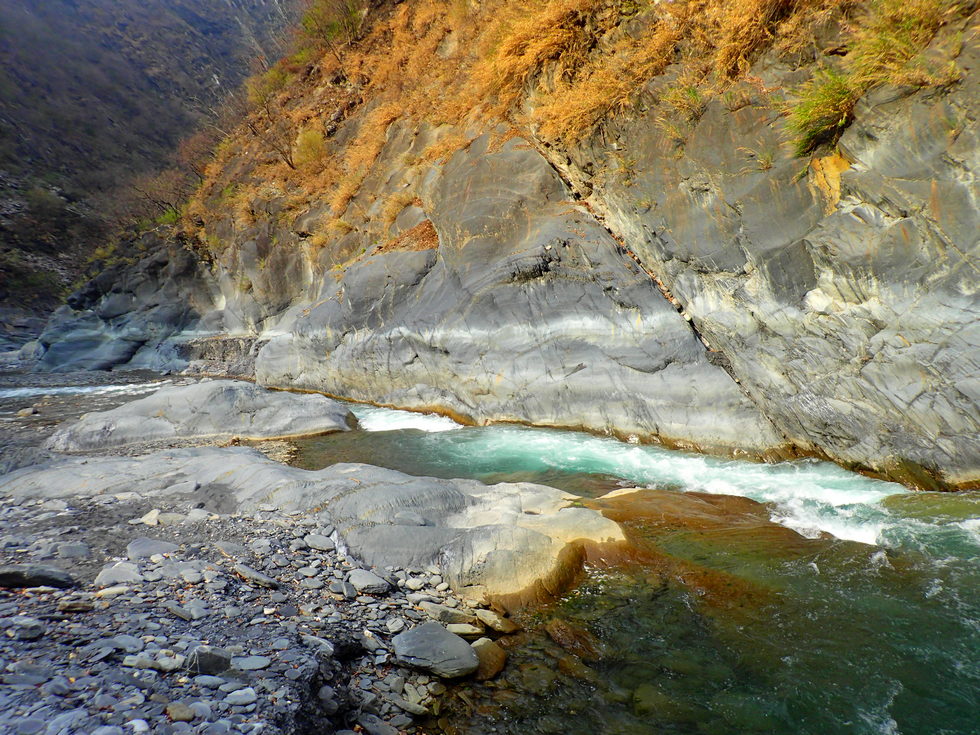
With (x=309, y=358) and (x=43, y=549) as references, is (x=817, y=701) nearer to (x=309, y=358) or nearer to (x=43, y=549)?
(x=43, y=549)

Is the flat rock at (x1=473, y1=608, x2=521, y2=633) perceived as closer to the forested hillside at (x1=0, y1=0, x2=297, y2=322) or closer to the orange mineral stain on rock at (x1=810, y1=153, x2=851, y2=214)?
the orange mineral stain on rock at (x1=810, y1=153, x2=851, y2=214)

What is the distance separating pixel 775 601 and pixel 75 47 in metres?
79.8

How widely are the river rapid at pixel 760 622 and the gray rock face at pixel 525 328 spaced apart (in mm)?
2420

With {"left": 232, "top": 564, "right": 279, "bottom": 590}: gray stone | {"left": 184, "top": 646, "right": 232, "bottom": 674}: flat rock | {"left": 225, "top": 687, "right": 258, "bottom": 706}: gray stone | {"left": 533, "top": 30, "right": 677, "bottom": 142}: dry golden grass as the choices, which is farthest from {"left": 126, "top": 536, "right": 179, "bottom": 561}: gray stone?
{"left": 533, "top": 30, "right": 677, "bottom": 142}: dry golden grass

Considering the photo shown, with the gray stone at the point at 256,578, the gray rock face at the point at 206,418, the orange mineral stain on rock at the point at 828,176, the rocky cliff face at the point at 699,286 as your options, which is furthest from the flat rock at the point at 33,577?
the orange mineral stain on rock at the point at 828,176

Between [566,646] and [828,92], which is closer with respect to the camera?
[566,646]

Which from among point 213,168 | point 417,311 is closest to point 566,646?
point 417,311

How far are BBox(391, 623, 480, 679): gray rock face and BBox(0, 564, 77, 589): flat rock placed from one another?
2934 mm

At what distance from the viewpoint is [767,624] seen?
14.4ft

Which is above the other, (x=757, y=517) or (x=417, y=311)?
(x=417, y=311)

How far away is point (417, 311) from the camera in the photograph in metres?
14.4

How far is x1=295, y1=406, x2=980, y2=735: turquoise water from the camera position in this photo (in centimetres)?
350

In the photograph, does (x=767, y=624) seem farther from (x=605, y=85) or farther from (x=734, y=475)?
(x=605, y=85)

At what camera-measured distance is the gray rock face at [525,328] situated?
979 cm
